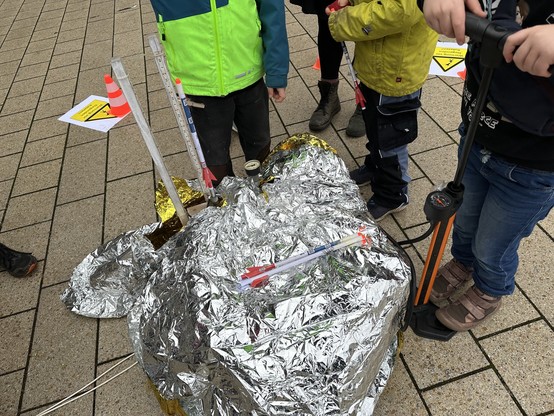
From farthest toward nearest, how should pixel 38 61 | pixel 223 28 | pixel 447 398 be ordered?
pixel 38 61 < pixel 223 28 < pixel 447 398

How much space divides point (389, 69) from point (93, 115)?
2536mm

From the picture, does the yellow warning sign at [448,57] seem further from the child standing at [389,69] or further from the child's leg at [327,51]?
the child standing at [389,69]

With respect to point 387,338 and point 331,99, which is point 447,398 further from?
point 331,99

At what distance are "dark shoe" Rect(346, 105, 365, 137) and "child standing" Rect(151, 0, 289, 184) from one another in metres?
0.82

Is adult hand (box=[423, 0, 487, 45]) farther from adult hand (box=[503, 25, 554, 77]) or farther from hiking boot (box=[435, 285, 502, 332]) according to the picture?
hiking boot (box=[435, 285, 502, 332])

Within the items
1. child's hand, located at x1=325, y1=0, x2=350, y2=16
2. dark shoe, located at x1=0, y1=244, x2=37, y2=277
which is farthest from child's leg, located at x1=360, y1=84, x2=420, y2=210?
dark shoe, located at x1=0, y1=244, x2=37, y2=277

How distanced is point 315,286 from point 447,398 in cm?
75

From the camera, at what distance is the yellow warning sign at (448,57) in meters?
3.17

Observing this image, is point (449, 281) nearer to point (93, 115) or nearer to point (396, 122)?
point (396, 122)

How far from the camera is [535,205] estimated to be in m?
1.32

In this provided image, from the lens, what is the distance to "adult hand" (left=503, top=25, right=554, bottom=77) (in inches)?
32.3

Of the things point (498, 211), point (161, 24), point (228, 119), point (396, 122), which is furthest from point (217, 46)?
point (498, 211)

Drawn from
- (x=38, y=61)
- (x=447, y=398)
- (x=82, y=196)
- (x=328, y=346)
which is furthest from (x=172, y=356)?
(x=38, y=61)

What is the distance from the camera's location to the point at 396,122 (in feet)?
6.32
